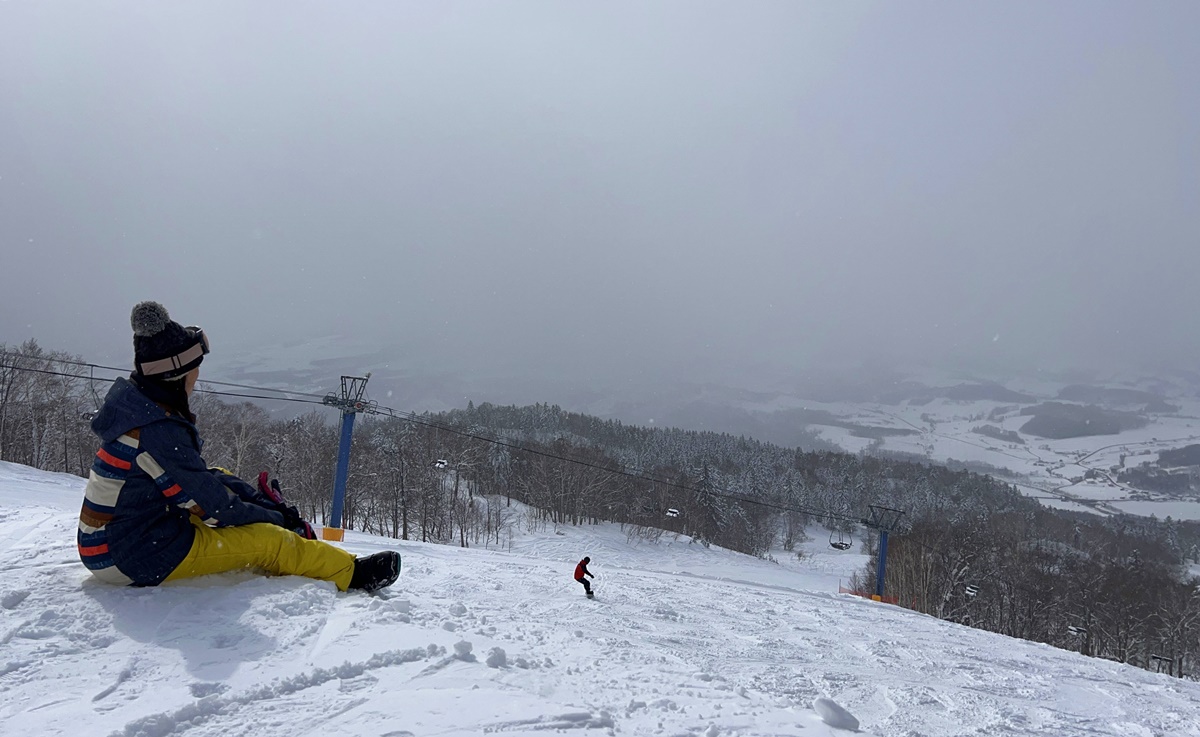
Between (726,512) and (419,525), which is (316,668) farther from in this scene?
(726,512)

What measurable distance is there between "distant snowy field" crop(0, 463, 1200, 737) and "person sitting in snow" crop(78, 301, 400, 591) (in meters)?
0.16

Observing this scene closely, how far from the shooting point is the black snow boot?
3957mm

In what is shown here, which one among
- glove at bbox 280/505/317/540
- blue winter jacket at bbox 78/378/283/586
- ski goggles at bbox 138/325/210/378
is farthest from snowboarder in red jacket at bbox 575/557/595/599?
ski goggles at bbox 138/325/210/378

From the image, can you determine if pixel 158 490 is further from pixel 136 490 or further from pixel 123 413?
pixel 123 413

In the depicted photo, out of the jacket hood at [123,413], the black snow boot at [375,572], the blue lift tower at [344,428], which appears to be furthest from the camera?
the blue lift tower at [344,428]

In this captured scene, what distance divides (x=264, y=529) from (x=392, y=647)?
1.44 m

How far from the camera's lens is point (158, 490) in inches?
129

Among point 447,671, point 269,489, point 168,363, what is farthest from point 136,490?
point 447,671

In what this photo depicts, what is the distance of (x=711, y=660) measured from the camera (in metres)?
3.84

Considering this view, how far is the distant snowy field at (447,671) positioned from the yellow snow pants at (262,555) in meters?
0.10

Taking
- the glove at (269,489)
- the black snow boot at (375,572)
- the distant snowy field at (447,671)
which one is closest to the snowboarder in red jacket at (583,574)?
the distant snowy field at (447,671)

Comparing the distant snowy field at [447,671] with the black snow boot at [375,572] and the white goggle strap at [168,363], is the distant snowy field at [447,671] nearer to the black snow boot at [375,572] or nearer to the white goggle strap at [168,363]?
the black snow boot at [375,572]

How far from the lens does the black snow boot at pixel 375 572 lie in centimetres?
396

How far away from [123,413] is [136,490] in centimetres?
44
